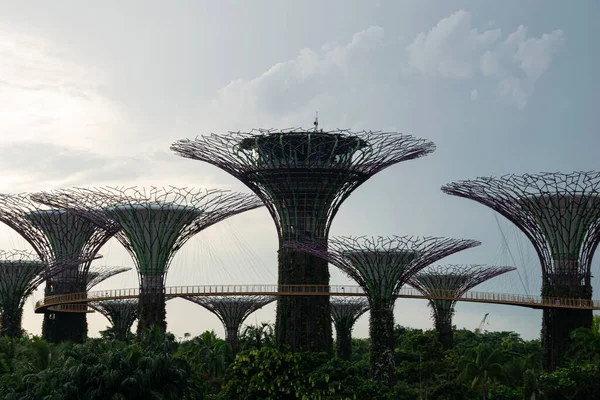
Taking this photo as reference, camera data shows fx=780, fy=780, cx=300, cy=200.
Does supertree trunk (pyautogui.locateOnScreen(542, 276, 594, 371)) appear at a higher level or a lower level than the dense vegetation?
higher

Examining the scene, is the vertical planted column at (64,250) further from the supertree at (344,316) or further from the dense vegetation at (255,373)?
the supertree at (344,316)

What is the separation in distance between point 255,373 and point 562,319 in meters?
19.6

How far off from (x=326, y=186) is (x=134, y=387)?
79.5ft

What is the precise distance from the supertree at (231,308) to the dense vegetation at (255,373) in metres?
18.0

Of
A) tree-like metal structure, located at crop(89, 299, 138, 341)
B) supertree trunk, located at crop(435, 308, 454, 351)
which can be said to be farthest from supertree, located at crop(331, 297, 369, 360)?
tree-like metal structure, located at crop(89, 299, 138, 341)

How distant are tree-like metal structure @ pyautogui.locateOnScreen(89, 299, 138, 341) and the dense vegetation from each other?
2257 centimetres

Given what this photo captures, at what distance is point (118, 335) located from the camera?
73.7m

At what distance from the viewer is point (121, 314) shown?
243 feet

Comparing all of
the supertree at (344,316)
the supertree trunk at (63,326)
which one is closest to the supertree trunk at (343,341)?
the supertree at (344,316)

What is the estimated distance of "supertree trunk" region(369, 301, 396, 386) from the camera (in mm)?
45000

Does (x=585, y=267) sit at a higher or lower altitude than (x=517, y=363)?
higher

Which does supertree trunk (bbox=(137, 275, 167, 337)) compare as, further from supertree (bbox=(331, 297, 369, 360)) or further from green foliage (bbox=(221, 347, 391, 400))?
supertree (bbox=(331, 297, 369, 360))

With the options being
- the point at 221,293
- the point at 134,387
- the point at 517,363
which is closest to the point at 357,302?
the point at 221,293

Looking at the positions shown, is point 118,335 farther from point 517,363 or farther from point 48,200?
point 517,363
